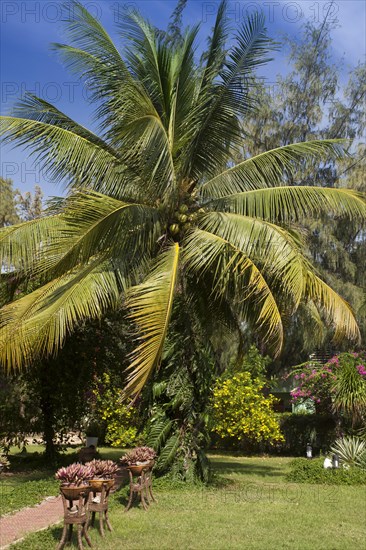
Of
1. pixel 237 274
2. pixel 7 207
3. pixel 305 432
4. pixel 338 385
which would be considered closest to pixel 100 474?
pixel 237 274

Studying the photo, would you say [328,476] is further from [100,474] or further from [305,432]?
[100,474]

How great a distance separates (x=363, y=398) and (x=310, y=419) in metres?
4.43

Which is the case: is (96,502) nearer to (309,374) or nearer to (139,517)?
(139,517)

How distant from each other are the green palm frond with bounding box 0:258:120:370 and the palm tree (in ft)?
0.08

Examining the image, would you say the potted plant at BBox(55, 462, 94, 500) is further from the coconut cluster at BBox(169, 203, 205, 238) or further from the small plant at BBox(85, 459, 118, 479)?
the coconut cluster at BBox(169, 203, 205, 238)

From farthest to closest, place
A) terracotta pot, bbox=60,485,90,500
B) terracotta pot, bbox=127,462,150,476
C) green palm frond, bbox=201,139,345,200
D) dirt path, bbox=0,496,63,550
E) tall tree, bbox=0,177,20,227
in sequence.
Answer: tall tree, bbox=0,177,20,227 → green palm frond, bbox=201,139,345,200 → terracotta pot, bbox=127,462,150,476 → dirt path, bbox=0,496,63,550 → terracotta pot, bbox=60,485,90,500

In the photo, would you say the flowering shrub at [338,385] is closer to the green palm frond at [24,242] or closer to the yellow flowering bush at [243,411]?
the yellow flowering bush at [243,411]

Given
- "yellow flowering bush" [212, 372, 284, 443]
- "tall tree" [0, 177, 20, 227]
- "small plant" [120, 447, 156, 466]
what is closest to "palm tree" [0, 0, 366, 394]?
"small plant" [120, 447, 156, 466]

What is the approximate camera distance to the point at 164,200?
1208 centimetres

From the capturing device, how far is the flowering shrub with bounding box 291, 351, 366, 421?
→ 1639 centimetres

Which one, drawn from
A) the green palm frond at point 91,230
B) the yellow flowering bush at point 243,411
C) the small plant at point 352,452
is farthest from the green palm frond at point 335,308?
the yellow flowering bush at point 243,411

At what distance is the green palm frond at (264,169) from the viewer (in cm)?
1266

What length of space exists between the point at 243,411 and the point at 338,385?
151 inches

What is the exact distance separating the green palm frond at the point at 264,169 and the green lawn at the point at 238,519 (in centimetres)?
546
